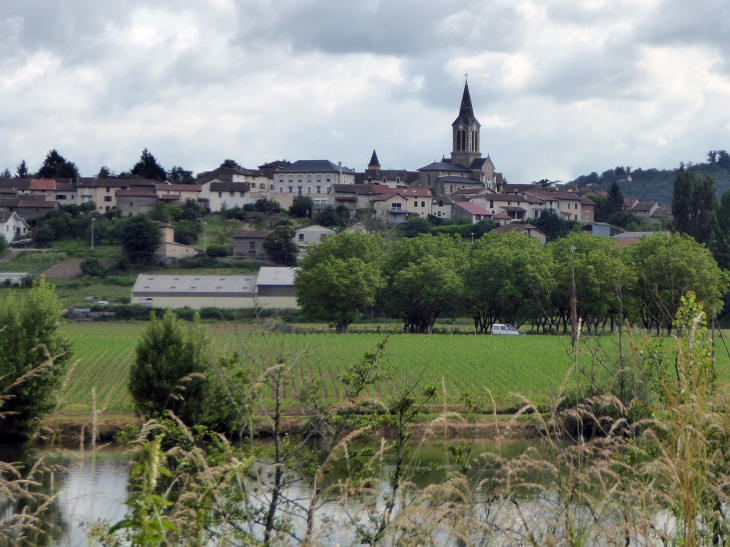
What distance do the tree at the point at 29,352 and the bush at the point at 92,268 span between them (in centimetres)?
4260

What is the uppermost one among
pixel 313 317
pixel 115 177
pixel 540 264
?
pixel 115 177

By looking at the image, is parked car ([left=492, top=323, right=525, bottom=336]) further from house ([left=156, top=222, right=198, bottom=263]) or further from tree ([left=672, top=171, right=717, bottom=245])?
house ([left=156, top=222, right=198, bottom=263])

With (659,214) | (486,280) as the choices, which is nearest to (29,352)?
(486,280)

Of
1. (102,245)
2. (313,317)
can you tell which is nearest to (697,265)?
(313,317)

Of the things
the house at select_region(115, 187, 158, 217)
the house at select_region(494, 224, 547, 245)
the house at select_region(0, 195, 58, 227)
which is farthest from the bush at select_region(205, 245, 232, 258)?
the house at select_region(494, 224, 547, 245)

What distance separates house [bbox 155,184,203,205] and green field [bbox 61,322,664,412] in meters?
44.8

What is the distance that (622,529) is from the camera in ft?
12.2

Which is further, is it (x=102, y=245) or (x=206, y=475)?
(x=102, y=245)

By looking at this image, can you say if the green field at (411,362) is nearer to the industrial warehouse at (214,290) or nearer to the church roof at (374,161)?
the industrial warehouse at (214,290)

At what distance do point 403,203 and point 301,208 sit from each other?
11800mm

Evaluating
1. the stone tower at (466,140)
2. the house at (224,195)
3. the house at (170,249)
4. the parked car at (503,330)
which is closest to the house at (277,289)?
the house at (170,249)

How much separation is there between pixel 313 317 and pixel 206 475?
4517cm

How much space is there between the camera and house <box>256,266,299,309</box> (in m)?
60.4

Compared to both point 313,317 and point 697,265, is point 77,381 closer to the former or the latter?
point 313,317
